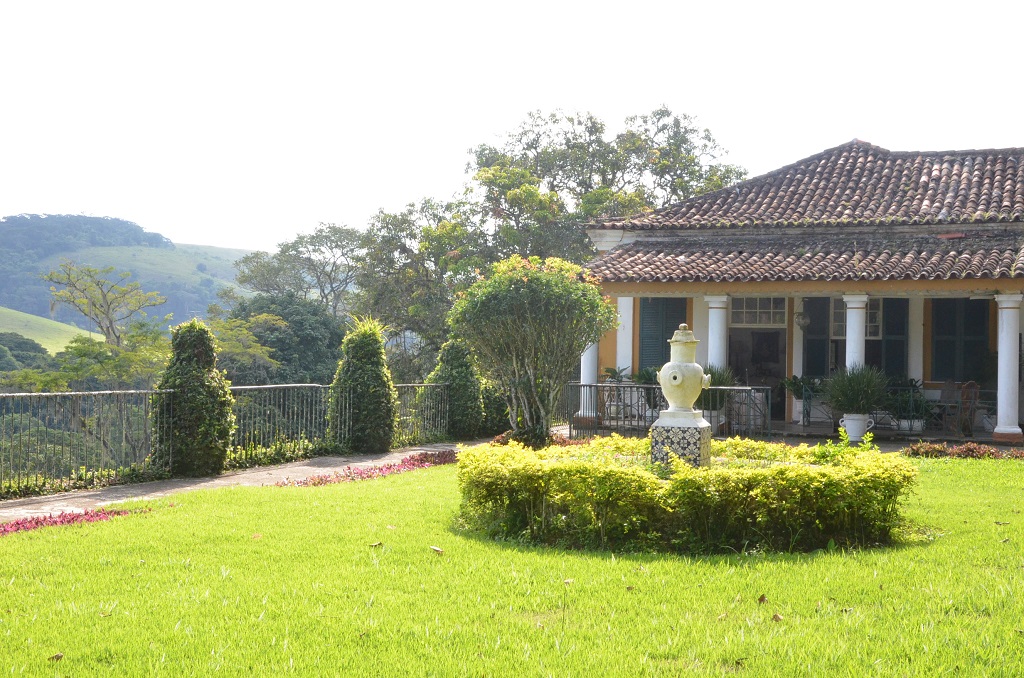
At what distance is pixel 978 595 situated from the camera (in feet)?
18.0

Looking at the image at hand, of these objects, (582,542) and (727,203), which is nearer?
(582,542)

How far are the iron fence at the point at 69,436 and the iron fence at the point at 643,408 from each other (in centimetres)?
751

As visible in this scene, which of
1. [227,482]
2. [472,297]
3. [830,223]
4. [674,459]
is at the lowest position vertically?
[227,482]

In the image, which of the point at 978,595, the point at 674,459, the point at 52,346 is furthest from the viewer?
the point at 52,346

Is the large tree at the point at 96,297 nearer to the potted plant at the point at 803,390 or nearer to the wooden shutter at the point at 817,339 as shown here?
the potted plant at the point at 803,390

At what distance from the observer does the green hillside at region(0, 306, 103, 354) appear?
242 feet

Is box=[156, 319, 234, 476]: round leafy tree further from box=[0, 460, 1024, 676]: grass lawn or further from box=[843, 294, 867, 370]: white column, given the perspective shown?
box=[843, 294, 867, 370]: white column

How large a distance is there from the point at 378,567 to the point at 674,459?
10.1ft

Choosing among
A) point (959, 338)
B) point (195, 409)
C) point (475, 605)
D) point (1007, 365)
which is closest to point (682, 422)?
point (475, 605)

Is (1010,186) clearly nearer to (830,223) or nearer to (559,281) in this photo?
(830,223)

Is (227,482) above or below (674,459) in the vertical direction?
below

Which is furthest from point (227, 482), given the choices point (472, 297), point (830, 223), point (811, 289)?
point (830, 223)

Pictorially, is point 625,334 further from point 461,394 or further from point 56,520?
point 56,520

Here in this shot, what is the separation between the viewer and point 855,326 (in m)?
17.0
